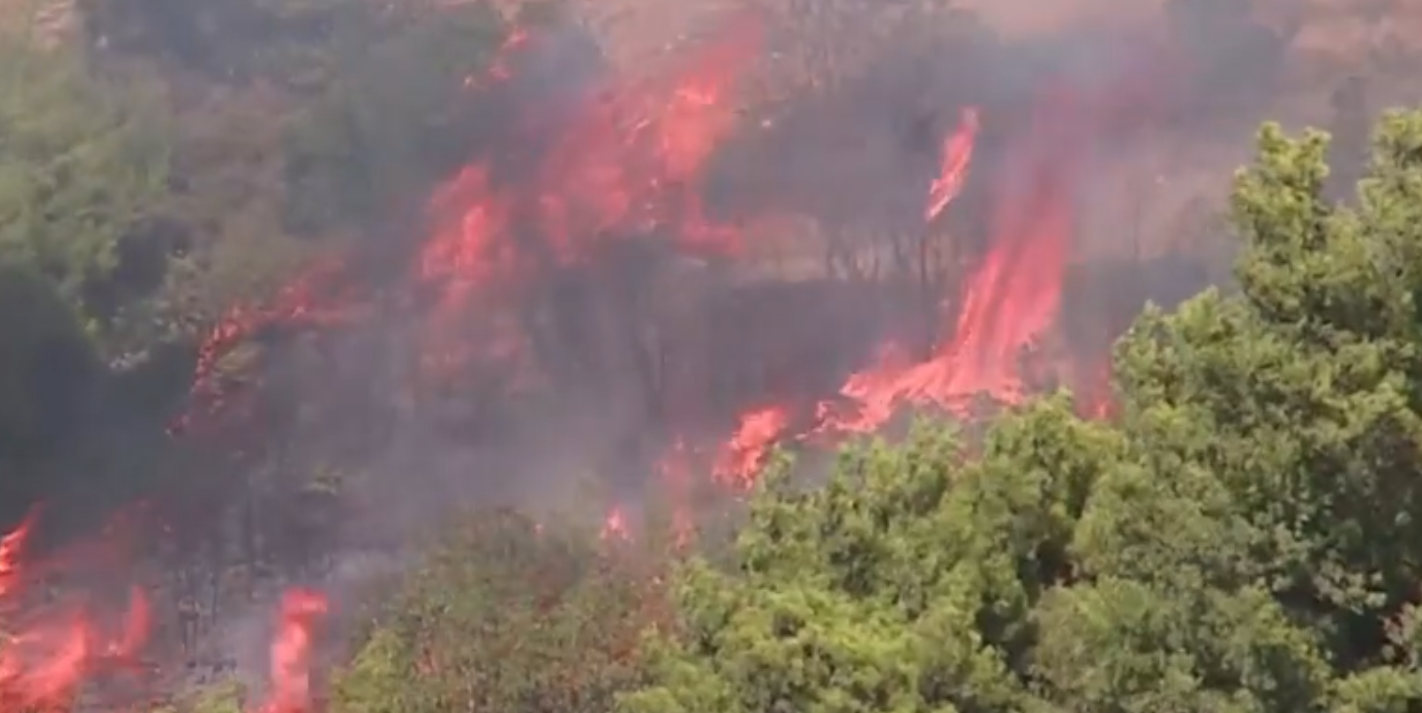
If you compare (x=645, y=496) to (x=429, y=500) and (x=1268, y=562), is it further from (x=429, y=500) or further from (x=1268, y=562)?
(x=1268, y=562)

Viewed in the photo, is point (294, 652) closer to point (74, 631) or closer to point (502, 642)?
point (74, 631)

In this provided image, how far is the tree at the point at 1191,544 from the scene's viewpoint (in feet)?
34.0

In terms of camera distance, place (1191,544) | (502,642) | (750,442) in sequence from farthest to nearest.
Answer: (750,442)
(502,642)
(1191,544)

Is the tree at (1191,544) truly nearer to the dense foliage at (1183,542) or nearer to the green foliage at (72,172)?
the dense foliage at (1183,542)

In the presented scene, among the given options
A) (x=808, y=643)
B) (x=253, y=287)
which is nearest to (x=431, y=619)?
(x=808, y=643)

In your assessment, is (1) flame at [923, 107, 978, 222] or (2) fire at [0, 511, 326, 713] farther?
(1) flame at [923, 107, 978, 222]

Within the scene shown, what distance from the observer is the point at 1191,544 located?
417 inches

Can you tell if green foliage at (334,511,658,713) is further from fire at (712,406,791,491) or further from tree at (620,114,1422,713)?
fire at (712,406,791,491)

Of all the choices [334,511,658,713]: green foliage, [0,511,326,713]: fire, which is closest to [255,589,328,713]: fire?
[0,511,326,713]: fire

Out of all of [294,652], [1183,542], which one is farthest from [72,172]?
[1183,542]

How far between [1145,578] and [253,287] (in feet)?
93.5

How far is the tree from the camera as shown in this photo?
10359mm

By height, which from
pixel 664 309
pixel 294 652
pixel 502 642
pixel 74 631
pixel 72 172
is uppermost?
pixel 72 172

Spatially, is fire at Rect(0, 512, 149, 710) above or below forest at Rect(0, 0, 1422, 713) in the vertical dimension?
below
